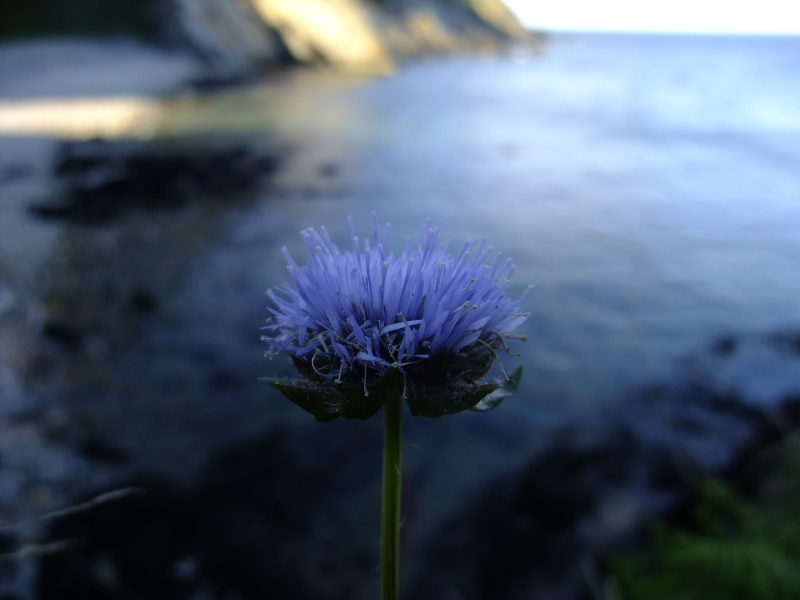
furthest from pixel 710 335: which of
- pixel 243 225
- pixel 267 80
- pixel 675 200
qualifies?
pixel 267 80

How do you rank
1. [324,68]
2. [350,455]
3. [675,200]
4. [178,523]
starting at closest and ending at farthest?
[178,523] → [350,455] → [675,200] → [324,68]

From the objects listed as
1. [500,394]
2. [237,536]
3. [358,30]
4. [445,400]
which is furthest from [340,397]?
[358,30]

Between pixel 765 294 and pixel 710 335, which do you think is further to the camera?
pixel 765 294

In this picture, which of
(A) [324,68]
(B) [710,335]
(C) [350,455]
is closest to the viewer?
(C) [350,455]

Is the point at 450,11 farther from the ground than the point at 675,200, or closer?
farther from the ground

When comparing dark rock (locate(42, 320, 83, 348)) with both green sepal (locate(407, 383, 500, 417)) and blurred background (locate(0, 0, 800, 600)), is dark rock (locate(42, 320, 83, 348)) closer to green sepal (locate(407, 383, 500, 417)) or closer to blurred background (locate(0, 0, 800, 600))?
blurred background (locate(0, 0, 800, 600))

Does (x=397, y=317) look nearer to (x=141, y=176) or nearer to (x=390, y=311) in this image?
(x=390, y=311)

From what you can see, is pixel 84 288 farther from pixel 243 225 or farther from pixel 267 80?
pixel 267 80

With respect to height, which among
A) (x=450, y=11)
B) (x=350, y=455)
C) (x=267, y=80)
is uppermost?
(x=450, y=11)
